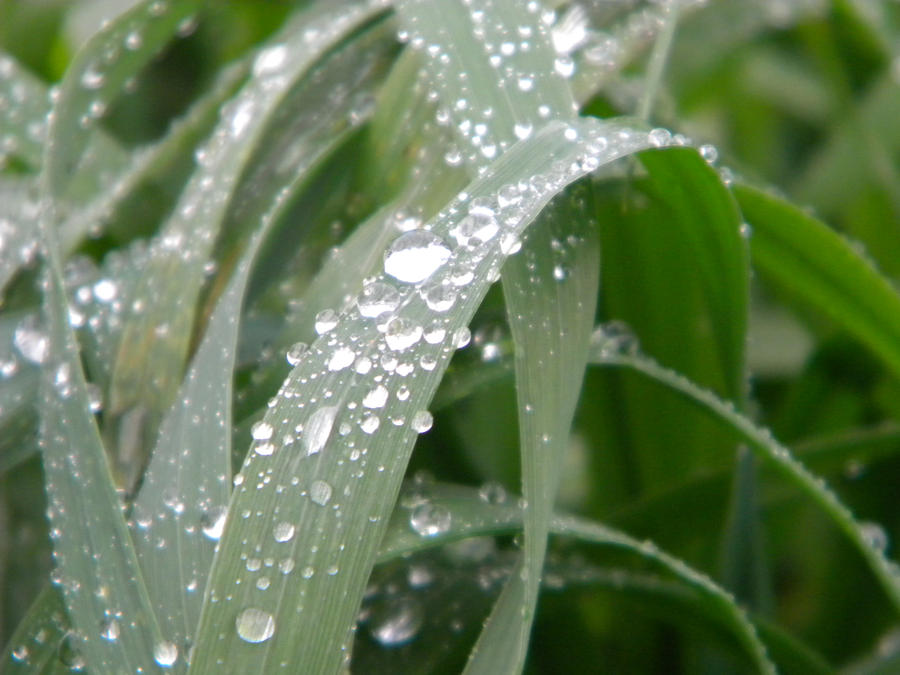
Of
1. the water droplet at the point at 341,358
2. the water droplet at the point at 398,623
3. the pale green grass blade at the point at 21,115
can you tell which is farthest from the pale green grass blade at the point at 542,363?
the pale green grass blade at the point at 21,115

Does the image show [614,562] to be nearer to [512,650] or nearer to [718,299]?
[718,299]

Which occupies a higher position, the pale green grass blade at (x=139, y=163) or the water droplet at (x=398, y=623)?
the pale green grass blade at (x=139, y=163)

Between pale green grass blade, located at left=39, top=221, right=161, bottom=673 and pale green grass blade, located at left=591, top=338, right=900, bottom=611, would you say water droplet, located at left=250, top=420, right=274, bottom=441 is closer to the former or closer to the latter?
pale green grass blade, located at left=39, top=221, right=161, bottom=673

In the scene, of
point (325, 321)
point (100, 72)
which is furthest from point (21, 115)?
point (325, 321)

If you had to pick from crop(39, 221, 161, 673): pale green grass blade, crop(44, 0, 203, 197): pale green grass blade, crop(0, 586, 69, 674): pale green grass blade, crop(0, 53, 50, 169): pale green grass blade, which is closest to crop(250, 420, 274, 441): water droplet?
crop(39, 221, 161, 673): pale green grass blade

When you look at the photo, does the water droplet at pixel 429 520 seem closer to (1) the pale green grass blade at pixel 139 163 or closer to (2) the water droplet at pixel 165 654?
(2) the water droplet at pixel 165 654

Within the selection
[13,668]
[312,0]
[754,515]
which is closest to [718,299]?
[754,515]

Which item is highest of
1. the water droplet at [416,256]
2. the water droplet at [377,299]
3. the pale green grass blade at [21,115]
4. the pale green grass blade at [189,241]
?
the pale green grass blade at [21,115]

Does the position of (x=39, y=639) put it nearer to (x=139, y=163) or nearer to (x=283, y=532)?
(x=283, y=532)

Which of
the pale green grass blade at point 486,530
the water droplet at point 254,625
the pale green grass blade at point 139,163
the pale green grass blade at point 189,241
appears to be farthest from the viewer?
the pale green grass blade at point 139,163
